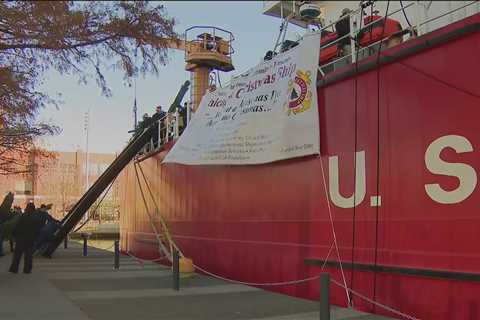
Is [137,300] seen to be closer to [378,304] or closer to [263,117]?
[263,117]

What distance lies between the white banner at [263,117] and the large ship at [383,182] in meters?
0.27

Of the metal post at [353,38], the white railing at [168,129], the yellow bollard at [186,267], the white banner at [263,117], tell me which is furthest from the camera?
the white railing at [168,129]

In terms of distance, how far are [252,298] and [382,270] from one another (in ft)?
9.27

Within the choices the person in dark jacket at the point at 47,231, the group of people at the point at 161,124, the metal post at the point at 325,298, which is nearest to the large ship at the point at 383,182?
the metal post at the point at 325,298

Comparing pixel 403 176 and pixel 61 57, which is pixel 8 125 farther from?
pixel 403 176

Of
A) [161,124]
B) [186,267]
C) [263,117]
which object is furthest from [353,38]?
[161,124]

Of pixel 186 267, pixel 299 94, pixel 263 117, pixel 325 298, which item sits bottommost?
pixel 186 267

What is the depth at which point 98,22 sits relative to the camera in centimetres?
866

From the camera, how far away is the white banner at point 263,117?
9.98 m

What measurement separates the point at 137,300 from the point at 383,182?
15.5 ft

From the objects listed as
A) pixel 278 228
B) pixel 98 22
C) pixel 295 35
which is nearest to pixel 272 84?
pixel 295 35

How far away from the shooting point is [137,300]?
983 cm

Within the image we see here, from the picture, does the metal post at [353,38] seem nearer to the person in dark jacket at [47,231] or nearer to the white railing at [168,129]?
the white railing at [168,129]

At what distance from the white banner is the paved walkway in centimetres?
265
